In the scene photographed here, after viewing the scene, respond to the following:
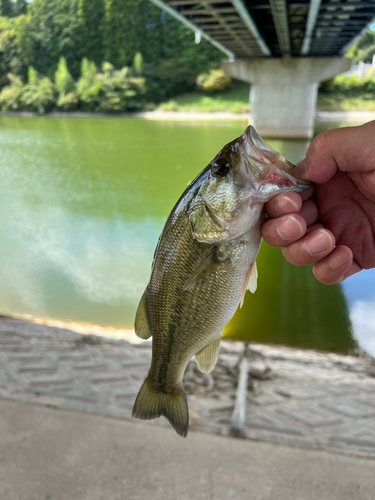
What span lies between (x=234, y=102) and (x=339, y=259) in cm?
3616

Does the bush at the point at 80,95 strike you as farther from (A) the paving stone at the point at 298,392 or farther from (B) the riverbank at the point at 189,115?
(A) the paving stone at the point at 298,392

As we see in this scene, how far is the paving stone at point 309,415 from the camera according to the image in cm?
317

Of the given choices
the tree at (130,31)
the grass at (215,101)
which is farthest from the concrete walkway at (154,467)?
A: the tree at (130,31)

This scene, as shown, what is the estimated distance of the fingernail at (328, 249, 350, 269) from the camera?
177 centimetres

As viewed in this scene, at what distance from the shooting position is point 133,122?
30.6 meters

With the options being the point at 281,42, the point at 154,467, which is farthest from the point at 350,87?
the point at 154,467

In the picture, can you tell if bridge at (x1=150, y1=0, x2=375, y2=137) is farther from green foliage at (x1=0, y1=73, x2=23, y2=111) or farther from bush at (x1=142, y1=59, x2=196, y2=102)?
green foliage at (x1=0, y1=73, x2=23, y2=111)

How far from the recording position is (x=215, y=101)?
36250 millimetres

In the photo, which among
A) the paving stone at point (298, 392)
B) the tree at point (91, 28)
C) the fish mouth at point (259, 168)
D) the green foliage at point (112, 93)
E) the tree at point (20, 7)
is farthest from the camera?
the tree at point (91, 28)

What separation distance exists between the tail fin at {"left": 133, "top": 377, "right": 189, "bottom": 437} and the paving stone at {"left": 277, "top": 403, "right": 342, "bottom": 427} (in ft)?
6.02

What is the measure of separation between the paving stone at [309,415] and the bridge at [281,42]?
8.31 m

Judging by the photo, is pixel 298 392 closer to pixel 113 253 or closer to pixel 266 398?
pixel 266 398

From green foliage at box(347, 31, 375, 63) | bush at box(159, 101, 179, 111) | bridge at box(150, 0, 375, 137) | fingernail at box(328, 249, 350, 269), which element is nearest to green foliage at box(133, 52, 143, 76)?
bush at box(159, 101, 179, 111)

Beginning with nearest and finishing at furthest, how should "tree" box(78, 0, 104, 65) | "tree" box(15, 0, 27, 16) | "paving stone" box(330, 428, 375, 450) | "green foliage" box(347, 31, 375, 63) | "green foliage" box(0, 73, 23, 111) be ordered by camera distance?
"paving stone" box(330, 428, 375, 450) < "green foliage" box(347, 31, 375, 63) < "green foliage" box(0, 73, 23, 111) < "tree" box(15, 0, 27, 16) < "tree" box(78, 0, 104, 65)
